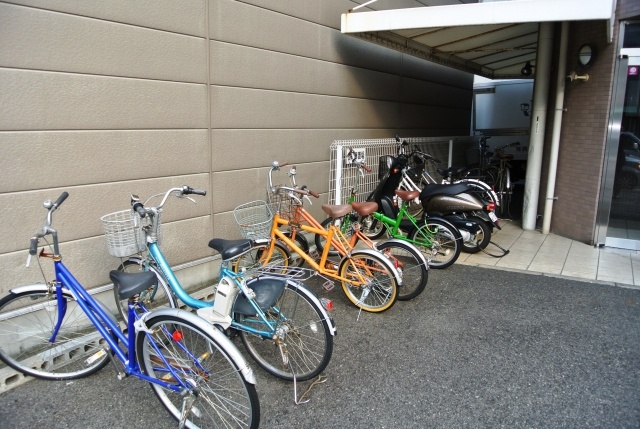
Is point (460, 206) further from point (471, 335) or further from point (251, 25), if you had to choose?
point (251, 25)

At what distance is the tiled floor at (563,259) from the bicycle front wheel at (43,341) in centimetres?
401

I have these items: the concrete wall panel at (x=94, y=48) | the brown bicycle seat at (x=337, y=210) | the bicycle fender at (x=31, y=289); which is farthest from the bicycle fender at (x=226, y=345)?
the concrete wall panel at (x=94, y=48)

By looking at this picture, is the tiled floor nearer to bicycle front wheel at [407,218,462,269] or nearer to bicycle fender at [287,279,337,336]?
bicycle front wheel at [407,218,462,269]

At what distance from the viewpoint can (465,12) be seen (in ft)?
16.1

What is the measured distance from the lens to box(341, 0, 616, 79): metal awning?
4.59 meters

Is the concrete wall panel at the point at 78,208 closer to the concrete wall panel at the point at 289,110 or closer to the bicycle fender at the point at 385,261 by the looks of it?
the concrete wall panel at the point at 289,110

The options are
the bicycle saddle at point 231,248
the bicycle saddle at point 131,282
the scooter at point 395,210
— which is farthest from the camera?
the scooter at point 395,210

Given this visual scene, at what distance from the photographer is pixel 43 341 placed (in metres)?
3.13

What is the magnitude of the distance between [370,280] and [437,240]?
150cm

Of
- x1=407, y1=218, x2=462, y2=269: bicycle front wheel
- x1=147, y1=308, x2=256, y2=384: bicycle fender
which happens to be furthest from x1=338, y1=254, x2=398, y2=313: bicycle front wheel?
x1=147, y1=308, x2=256, y2=384: bicycle fender

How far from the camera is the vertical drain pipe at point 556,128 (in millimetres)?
6094

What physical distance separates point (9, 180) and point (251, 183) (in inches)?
87.8

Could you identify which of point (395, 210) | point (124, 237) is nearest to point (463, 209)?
point (395, 210)

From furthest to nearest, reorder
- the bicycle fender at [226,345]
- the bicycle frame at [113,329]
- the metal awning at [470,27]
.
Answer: the metal awning at [470,27]
the bicycle frame at [113,329]
the bicycle fender at [226,345]
